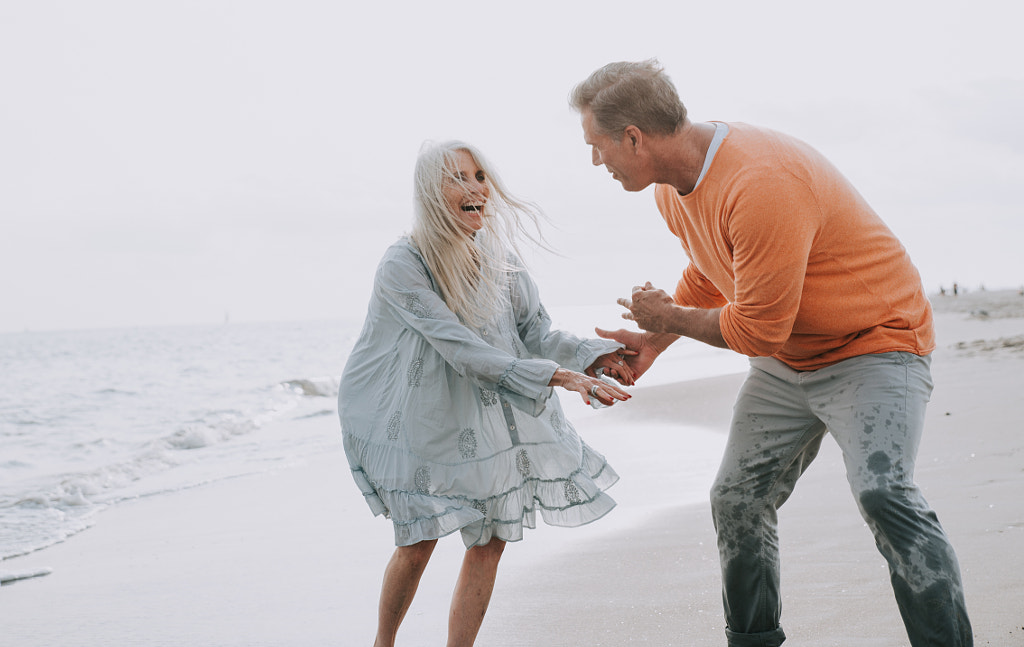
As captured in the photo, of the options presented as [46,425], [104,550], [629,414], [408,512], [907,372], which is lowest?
[46,425]

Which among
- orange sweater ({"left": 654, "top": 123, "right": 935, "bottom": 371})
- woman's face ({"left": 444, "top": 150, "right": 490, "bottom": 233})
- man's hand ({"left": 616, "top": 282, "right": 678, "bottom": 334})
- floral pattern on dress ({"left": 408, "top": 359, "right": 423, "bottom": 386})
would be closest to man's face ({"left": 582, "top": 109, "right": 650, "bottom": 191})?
orange sweater ({"left": 654, "top": 123, "right": 935, "bottom": 371})

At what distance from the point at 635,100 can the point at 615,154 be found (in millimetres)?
183

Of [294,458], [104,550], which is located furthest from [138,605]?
[294,458]

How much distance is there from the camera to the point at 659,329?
299cm

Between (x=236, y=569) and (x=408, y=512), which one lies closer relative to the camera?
(x=408, y=512)

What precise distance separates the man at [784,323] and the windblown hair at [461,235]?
1.66 feet

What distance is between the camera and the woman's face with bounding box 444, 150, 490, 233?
10.7ft

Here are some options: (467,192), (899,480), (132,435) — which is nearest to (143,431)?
(132,435)

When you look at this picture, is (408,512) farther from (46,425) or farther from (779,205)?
(46,425)

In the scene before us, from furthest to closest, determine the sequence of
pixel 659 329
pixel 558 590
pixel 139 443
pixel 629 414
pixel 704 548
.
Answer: pixel 139 443 < pixel 629 414 < pixel 704 548 < pixel 558 590 < pixel 659 329

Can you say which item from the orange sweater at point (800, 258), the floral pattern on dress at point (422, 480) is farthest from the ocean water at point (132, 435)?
the orange sweater at point (800, 258)

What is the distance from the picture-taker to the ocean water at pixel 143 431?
8.16 meters

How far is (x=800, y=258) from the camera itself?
2.58 meters

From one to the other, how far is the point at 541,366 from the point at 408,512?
67cm
